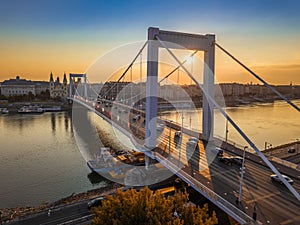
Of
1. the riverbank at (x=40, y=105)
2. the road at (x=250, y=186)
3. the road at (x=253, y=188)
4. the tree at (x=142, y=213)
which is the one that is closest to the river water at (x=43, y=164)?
the road at (x=250, y=186)

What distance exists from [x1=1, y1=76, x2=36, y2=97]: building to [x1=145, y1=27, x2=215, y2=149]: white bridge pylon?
54.0 meters

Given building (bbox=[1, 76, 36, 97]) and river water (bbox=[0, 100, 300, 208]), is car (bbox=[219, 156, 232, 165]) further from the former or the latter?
building (bbox=[1, 76, 36, 97])

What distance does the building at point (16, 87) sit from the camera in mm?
54406

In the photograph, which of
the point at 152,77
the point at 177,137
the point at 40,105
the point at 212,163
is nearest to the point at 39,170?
the point at 177,137

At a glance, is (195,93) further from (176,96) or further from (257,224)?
(257,224)

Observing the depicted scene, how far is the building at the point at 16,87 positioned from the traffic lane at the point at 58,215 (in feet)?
179

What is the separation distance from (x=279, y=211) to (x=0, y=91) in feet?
206

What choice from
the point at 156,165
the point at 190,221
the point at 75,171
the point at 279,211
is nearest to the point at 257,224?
the point at 279,211

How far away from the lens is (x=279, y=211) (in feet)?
16.7

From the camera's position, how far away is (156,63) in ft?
29.5

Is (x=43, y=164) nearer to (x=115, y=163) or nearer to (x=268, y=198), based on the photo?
(x=115, y=163)

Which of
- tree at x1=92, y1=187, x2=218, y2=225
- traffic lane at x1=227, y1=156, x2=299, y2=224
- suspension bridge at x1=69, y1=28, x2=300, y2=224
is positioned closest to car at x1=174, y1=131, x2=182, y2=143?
suspension bridge at x1=69, y1=28, x2=300, y2=224

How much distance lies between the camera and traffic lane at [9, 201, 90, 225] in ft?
22.2

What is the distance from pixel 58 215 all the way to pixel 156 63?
593 centimetres
